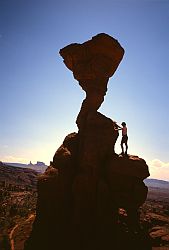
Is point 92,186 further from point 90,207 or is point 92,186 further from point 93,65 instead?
point 93,65

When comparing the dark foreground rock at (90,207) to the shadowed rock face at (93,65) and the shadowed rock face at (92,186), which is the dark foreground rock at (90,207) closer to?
the shadowed rock face at (92,186)

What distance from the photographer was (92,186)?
60.6 feet

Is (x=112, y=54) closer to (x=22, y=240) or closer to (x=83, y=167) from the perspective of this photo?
(x=83, y=167)

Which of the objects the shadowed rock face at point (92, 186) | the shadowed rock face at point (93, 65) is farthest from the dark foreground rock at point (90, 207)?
the shadowed rock face at point (93, 65)

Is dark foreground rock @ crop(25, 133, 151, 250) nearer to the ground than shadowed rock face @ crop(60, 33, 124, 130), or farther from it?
nearer to the ground

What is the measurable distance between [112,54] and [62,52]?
478 centimetres

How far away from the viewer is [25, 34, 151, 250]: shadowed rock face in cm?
1697

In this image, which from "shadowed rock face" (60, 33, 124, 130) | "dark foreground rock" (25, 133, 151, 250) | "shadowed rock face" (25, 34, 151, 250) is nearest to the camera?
"dark foreground rock" (25, 133, 151, 250)

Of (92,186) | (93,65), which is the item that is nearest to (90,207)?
(92,186)

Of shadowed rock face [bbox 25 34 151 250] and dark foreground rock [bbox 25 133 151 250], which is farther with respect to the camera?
shadowed rock face [bbox 25 34 151 250]

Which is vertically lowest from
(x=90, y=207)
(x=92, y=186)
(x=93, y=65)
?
(x=90, y=207)

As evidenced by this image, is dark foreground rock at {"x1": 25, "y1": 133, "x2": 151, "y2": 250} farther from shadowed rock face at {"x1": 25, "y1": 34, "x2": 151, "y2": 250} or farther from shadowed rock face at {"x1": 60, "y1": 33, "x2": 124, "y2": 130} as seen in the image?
shadowed rock face at {"x1": 60, "y1": 33, "x2": 124, "y2": 130}

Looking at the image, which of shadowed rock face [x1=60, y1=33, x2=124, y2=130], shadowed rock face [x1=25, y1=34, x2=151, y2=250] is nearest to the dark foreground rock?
shadowed rock face [x1=25, y1=34, x2=151, y2=250]

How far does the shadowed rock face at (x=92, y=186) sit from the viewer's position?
1697 centimetres
